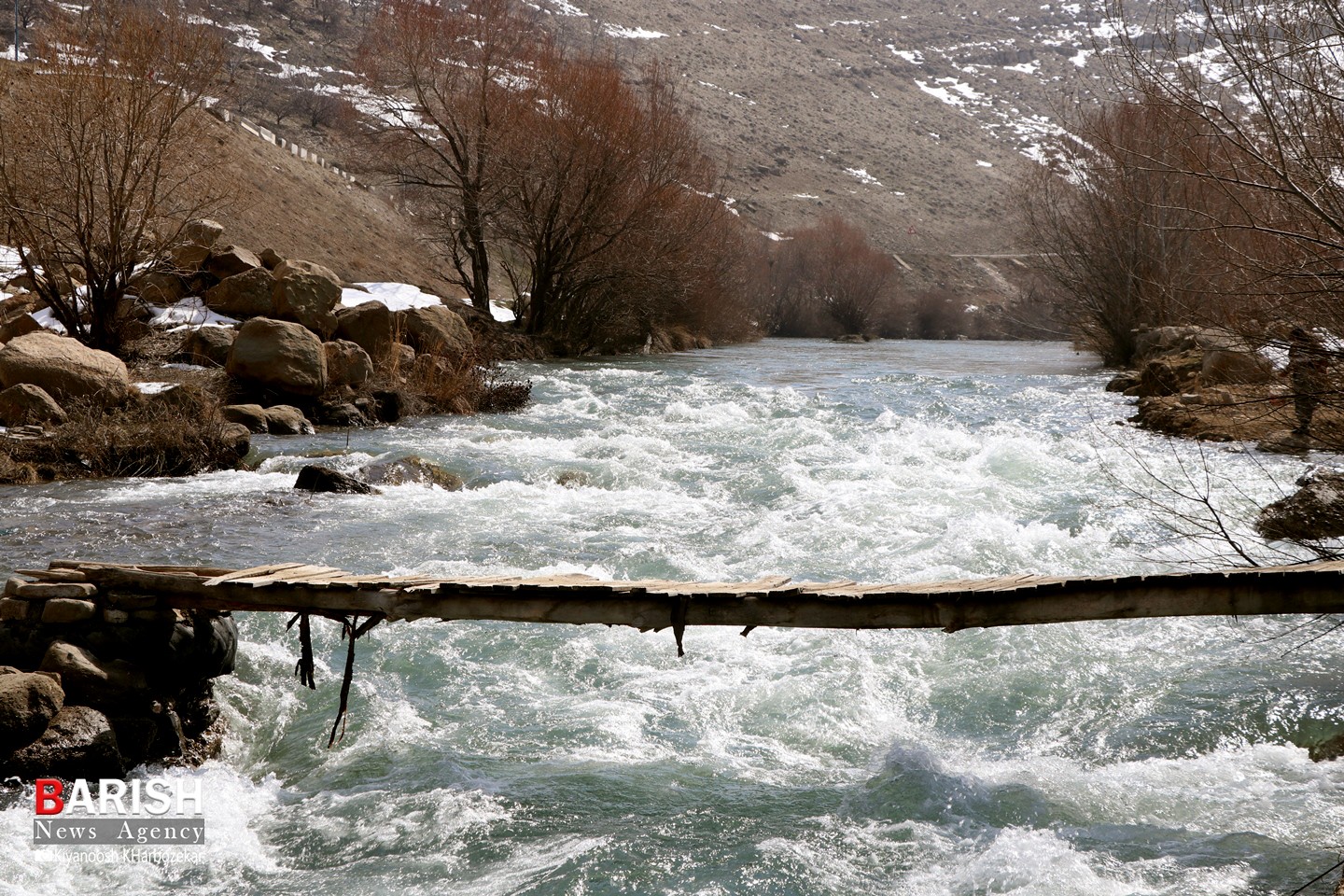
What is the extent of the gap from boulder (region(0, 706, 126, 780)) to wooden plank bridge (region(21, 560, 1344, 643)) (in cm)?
70

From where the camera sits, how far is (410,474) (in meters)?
11.1

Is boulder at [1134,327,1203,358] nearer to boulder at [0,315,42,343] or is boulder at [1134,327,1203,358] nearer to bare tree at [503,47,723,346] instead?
bare tree at [503,47,723,346]

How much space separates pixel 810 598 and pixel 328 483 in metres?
7.12

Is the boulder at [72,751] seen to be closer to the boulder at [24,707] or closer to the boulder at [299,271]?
the boulder at [24,707]

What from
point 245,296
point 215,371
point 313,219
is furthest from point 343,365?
point 313,219

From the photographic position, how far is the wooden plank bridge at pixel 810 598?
416 centimetres

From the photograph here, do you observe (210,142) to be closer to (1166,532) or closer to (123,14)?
(123,14)

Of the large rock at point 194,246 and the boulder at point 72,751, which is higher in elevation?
the large rock at point 194,246

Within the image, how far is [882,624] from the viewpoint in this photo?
4266 millimetres

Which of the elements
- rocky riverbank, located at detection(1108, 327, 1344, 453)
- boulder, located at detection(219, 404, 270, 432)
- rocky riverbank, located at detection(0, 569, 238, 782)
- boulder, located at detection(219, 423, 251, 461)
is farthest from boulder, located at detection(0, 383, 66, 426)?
rocky riverbank, located at detection(1108, 327, 1344, 453)

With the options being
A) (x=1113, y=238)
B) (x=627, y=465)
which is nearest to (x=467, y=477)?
(x=627, y=465)

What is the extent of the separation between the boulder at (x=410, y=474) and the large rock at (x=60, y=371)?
290 cm

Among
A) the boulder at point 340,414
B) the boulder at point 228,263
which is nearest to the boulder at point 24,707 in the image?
the boulder at point 340,414

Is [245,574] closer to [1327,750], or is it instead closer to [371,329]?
[1327,750]
